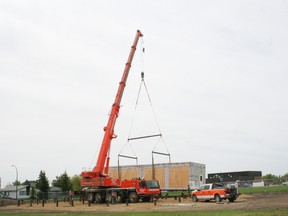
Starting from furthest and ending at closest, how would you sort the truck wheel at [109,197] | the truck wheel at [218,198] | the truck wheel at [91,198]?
the truck wheel at [91,198] < the truck wheel at [109,197] < the truck wheel at [218,198]

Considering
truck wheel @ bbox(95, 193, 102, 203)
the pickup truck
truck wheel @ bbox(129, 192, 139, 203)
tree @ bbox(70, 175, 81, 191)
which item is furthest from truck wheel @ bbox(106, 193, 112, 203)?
tree @ bbox(70, 175, 81, 191)

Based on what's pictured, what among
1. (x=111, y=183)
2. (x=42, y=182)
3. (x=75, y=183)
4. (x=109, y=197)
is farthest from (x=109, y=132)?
(x=75, y=183)

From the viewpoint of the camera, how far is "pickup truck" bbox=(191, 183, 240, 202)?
30.6 meters

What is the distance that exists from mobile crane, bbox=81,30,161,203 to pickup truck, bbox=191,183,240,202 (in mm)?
4205

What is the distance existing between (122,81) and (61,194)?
29574 mm

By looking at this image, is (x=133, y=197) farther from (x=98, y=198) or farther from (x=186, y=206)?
(x=186, y=206)

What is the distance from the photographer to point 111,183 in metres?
35.2

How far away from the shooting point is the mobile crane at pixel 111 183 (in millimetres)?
33812

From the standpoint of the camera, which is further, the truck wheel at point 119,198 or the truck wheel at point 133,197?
the truck wheel at point 119,198

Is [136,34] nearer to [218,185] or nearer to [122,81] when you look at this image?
[122,81]

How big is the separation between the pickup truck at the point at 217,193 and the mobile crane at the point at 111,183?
13.8ft

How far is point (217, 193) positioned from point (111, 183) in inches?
386

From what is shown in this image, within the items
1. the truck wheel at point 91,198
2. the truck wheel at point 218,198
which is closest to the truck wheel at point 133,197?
the truck wheel at point 91,198

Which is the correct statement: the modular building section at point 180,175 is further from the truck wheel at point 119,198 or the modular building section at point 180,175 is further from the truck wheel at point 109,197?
the truck wheel at point 119,198
